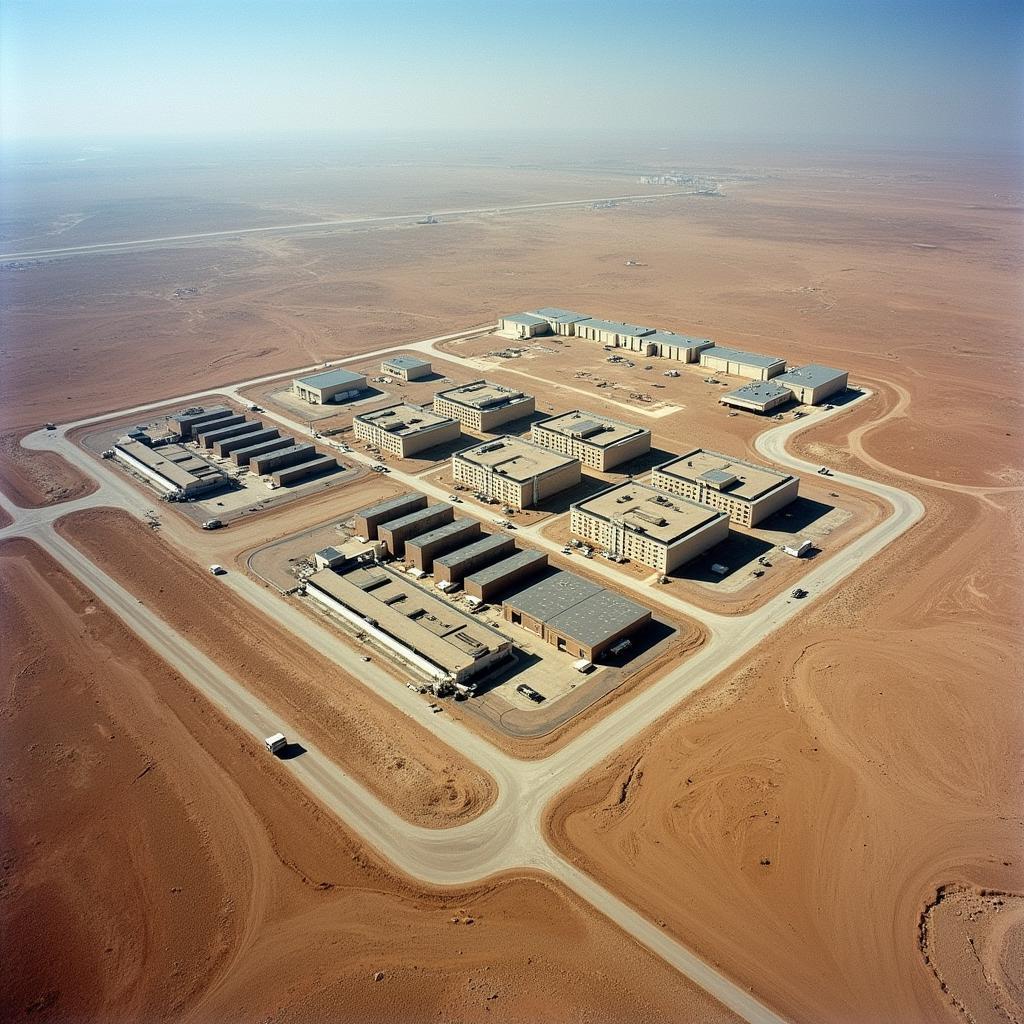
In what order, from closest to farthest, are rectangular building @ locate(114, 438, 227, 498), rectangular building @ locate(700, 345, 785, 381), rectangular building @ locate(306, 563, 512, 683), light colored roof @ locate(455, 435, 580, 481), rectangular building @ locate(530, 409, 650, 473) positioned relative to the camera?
1. rectangular building @ locate(306, 563, 512, 683)
2. light colored roof @ locate(455, 435, 580, 481)
3. rectangular building @ locate(114, 438, 227, 498)
4. rectangular building @ locate(530, 409, 650, 473)
5. rectangular building @ locate(700, 345, 785, 381)

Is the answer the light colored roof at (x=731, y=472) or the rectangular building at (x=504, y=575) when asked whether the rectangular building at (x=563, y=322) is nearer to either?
the light colored roof at (x=731, y=472)

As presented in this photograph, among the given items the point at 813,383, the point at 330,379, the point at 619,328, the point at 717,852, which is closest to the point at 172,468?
the point at 330,379

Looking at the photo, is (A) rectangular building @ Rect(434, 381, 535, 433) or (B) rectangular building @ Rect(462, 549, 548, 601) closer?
(B) rectangular building @ Rect(462, 549, 548, 601)

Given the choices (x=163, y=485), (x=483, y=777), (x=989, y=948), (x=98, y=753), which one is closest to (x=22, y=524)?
(x=163, y=485)

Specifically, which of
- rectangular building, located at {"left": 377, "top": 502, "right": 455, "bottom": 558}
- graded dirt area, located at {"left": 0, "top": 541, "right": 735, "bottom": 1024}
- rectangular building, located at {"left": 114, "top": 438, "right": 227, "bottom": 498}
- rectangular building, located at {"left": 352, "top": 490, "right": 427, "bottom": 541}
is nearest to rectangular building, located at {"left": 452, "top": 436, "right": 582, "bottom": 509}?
rectangular building, located at {"left": 377, "top": 502, "right": 455, "bottom": 558}

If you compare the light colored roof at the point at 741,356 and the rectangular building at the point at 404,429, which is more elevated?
the light colored roof at the point at 741,356

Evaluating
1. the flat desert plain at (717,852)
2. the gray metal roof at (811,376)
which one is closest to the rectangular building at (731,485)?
the flat desert plain at (717,852)

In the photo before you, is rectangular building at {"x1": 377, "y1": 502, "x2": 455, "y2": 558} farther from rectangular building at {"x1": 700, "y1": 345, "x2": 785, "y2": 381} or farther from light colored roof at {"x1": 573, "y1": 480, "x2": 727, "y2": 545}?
rectangular building at {"x1": 700, "y1": 345, "x2": 785, "y2": 381}
